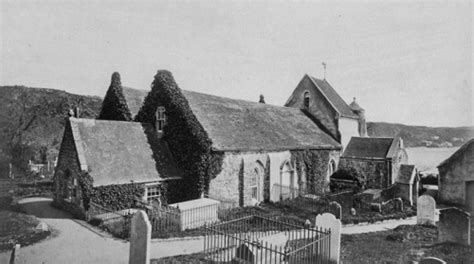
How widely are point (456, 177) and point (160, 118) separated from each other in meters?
25.0

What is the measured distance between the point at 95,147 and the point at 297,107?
1013 inches

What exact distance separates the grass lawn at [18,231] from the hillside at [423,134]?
2565 inches

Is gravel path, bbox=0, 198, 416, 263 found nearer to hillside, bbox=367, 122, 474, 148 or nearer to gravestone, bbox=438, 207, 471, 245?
gravestone, bbox=438, 207, 471, 245

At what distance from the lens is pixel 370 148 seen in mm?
33312

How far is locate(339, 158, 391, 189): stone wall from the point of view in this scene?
30.5m

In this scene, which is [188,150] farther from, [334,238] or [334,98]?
[334,98]

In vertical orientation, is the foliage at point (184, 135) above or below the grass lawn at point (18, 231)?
above

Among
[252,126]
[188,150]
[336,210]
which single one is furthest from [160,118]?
[336,210]

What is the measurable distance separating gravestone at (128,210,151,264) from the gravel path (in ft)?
5.29

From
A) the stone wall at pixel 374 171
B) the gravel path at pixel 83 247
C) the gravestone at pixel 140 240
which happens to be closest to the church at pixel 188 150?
the stone wall at pixel 374 171

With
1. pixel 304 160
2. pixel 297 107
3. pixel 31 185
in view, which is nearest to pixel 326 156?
pixel 304 160

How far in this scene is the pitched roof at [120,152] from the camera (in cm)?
1981

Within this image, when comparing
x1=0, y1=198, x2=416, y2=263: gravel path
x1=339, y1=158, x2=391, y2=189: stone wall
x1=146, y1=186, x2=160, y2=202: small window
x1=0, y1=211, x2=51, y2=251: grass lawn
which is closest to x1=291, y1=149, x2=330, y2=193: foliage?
x1=339, y1=158, x2=391, y2=189: stone wall

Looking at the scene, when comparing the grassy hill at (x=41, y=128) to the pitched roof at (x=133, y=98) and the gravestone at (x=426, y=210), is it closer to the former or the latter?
the pitched roof at (x=133, y=98)
